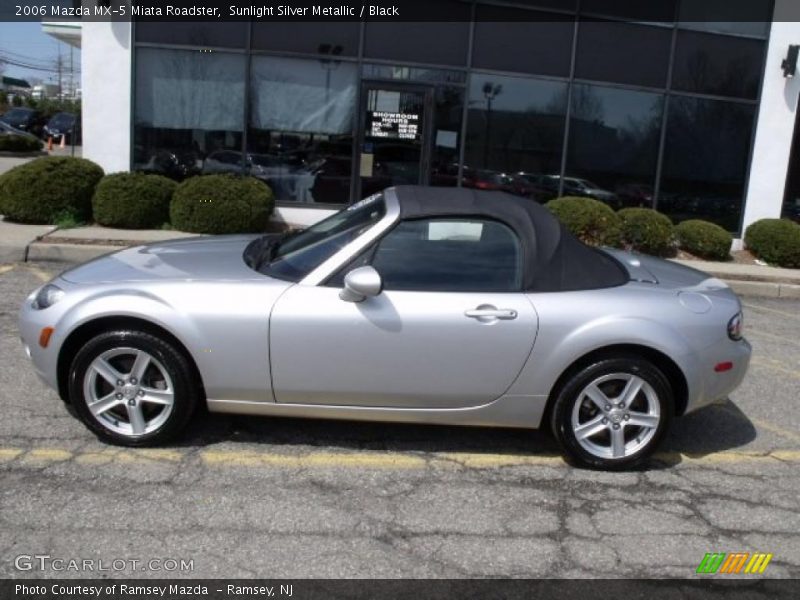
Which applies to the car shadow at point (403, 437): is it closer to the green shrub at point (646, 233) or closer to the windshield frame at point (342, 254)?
the windshield frame at point (342, 254)

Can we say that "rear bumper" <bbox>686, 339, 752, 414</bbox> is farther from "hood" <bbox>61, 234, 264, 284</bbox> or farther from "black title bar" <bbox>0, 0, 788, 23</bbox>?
"black title bar" <bbox>0, 0, 788, 23</bbox>

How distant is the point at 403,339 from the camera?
3.91 meters

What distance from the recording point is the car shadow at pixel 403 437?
432 cm

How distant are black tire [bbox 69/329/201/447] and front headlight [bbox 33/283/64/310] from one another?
0.33 metres

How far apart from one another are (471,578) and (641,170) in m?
11.2

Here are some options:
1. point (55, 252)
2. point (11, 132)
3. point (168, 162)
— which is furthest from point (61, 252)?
point (11, 132)

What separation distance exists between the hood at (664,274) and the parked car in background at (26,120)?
36.9 meters

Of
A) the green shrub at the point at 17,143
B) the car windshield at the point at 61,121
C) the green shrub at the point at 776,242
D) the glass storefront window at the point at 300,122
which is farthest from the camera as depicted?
the car windshield at the point at 61,121

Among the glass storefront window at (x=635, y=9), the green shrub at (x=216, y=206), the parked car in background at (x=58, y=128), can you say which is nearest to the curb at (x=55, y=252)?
the green shrub at (x=216, y=206)

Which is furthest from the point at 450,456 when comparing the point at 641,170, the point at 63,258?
the point at 641,170

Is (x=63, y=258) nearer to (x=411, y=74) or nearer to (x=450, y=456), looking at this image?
(x=411, y=74)

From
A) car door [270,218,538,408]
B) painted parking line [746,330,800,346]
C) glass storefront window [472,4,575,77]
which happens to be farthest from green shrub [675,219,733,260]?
car door [270,218,538,408]

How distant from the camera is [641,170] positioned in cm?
1311

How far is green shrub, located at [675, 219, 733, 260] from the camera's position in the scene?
1191cm
